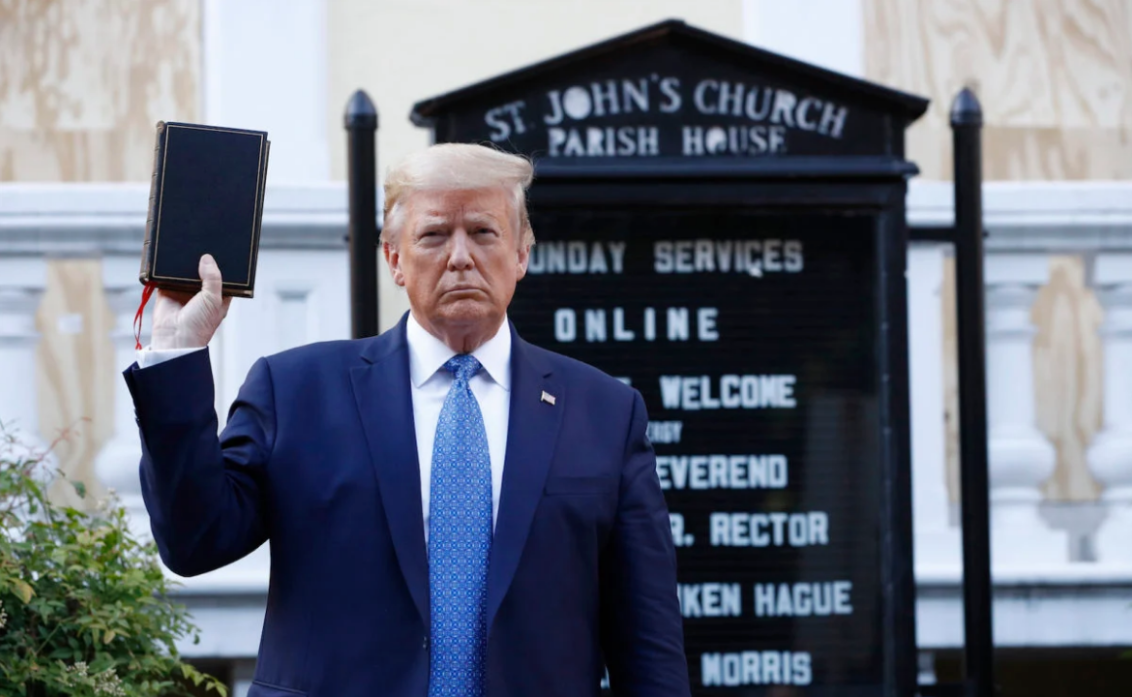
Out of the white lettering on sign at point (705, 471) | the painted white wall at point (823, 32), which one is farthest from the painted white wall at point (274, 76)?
the white lettering on sign at point (705, 471)

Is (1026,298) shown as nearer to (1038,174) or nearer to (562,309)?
(562,309)

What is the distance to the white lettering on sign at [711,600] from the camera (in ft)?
13.5

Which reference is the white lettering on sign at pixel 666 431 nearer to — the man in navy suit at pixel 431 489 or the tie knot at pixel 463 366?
the man in navy suit at pixel 431 489

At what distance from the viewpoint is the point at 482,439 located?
2.59 m

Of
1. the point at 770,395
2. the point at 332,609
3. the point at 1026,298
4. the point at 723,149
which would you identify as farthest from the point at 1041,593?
the point at 332,609

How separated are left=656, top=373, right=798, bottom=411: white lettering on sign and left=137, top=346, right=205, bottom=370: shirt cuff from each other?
6.11 ft

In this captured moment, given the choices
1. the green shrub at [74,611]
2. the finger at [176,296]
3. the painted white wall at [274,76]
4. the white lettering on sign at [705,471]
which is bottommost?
the green shrub at [74,611]

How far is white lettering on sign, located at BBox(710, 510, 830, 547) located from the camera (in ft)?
13.5

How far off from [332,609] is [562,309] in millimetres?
1652

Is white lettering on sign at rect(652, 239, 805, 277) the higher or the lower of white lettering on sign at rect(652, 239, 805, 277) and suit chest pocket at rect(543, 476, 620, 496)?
the higher

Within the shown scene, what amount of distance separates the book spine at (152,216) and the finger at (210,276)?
68 mm

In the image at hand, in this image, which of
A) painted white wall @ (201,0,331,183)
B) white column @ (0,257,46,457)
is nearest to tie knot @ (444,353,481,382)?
white column @ (0,257,46,457)

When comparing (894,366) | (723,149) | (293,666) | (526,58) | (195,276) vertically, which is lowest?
(293,666)

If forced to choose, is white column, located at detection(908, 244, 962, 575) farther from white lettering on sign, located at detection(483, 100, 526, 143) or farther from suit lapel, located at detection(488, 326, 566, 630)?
suit lapel, located at detection(488, 326, 566, 630)
